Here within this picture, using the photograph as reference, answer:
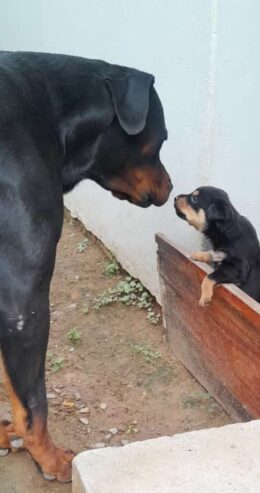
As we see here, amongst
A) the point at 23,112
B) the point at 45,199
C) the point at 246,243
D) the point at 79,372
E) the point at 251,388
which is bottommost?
the point at 79,372

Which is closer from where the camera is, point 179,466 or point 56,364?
point 179,466

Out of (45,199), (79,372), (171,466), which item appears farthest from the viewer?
(79,372)

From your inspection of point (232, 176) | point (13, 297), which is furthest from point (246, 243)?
point (13, 297)

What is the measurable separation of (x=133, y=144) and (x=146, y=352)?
1.35 m

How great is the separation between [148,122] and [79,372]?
1.46 meters

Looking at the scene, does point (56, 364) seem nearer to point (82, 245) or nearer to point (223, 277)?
point (223, 277)

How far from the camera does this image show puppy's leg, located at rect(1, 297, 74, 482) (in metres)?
2.58

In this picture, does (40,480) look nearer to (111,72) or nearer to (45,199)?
(45,199)

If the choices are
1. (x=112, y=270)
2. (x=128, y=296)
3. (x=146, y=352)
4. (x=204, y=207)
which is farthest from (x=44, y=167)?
(x=112, y=270)

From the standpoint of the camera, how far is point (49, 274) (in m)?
2.56

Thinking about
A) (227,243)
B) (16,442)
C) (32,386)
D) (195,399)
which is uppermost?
(227,243)

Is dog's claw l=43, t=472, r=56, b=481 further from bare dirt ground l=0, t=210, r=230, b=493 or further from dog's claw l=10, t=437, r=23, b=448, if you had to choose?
dog's claw l=10, t=437, r=23, b=448

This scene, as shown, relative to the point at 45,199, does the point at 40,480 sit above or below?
below

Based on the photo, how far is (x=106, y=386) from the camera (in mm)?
3623
